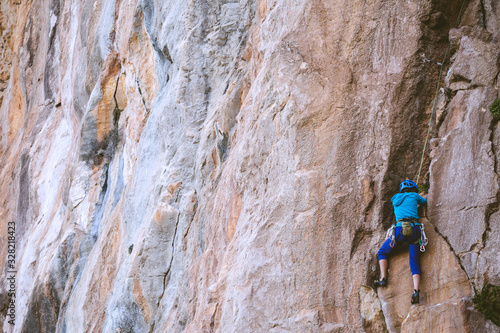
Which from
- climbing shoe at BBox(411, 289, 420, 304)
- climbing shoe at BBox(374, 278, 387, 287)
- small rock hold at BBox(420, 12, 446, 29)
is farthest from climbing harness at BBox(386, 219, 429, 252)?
small rock hold at BBox(420, 12, 446, 29)

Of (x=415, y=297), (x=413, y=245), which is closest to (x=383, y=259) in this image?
(x=413, y=245)

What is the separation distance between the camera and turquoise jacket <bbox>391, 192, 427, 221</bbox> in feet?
28.4

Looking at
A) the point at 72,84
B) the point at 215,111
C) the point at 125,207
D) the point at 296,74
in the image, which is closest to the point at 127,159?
the point at 125,207

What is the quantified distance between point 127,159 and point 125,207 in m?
2.70

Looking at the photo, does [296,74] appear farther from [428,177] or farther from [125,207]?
[125,207]

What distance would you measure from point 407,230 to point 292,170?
7.38ft

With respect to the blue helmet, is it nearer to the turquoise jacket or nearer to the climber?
the climber

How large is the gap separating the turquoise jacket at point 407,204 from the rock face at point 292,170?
0.31 m

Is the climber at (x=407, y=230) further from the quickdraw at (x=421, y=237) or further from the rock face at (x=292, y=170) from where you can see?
the rock face at (x=292, y=170)

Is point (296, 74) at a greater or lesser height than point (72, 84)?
lesser

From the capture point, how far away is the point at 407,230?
842 cm

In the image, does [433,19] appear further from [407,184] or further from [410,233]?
[410,233]

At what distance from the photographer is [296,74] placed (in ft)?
34.0

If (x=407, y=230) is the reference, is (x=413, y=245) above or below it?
below
